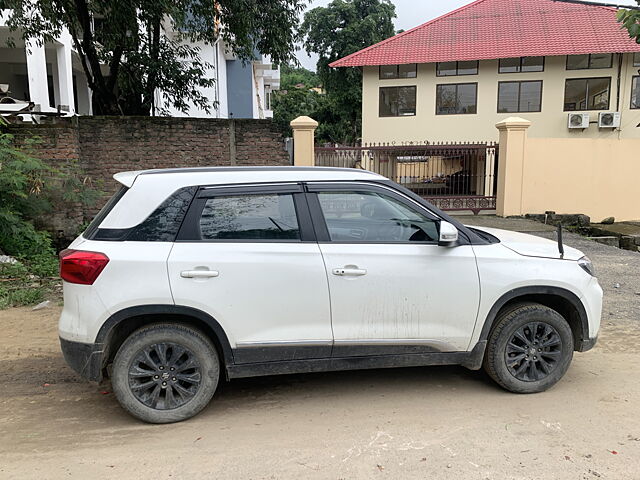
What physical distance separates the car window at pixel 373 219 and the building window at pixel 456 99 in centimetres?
Result: 1927

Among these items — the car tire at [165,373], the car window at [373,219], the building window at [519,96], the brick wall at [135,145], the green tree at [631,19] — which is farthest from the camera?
the building window at [519,96]

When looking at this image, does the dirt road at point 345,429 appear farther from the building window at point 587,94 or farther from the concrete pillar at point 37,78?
the building window at point 587,94

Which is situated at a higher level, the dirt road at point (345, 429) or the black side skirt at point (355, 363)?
the black side skirt at point (355, 363)

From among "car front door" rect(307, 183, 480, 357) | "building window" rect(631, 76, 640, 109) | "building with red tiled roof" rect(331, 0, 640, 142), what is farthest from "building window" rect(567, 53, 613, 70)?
"car front door" rect(307, 183, 480, 357)

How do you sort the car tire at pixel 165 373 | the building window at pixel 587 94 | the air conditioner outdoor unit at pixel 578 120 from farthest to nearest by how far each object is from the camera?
the building window at pixel 587 94 → the air conditioner outdoor unit at pixel 578 120 → the car tire at pixel 165 373

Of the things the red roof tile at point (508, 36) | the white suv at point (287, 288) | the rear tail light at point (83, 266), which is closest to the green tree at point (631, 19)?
the white suv at point (287, 288)

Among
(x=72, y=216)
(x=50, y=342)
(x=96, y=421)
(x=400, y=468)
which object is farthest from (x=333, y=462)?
(x=72, y=216)

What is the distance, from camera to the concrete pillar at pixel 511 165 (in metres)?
12.9

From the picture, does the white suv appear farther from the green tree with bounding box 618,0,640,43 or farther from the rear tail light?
the green tree with bounding box 618,0,640,43

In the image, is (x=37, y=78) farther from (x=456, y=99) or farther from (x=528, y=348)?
(x=528, y=348)

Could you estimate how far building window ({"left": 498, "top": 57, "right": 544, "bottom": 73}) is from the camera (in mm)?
21041

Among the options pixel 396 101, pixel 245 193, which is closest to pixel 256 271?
pixel 245 193

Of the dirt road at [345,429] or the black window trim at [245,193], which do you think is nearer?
the dirt road at [345,429]

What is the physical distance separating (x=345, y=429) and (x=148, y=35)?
425 inches
